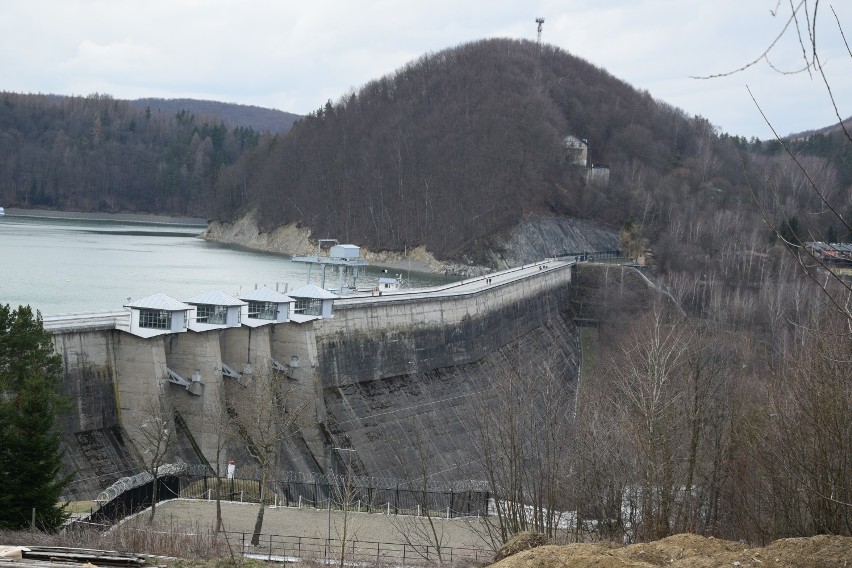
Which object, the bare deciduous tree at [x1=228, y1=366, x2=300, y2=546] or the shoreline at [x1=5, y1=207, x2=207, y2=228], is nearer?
the bare deciduous tree at [x1=228, y1=366, x2=300, y2=546]

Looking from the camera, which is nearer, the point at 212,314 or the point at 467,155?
the point at 212,314

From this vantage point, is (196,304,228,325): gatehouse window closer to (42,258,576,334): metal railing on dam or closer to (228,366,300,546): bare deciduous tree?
(42,258,576,334): metal railing on dam

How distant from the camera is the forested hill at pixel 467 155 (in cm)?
10438

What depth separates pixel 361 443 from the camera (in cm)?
3569

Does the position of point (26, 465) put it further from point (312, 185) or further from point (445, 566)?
point (312, 185)

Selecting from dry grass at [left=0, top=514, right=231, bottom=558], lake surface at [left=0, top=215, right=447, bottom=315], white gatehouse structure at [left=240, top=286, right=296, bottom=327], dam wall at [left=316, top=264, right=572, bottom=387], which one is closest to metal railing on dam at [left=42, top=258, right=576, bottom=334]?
dam wall at [left=316, top=264, right=572, bottom=387]

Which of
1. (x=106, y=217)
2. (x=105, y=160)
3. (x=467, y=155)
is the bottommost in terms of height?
(x=106, y=217)

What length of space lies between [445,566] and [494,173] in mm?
90613

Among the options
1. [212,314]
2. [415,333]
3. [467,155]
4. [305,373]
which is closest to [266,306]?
[305,373]

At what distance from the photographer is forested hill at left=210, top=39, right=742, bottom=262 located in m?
Answer: 104

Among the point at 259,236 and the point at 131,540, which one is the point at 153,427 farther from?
the point at 259,236

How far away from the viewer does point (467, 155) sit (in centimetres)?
11088

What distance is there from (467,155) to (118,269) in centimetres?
4919

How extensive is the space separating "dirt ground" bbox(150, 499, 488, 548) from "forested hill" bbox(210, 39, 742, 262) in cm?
7357
